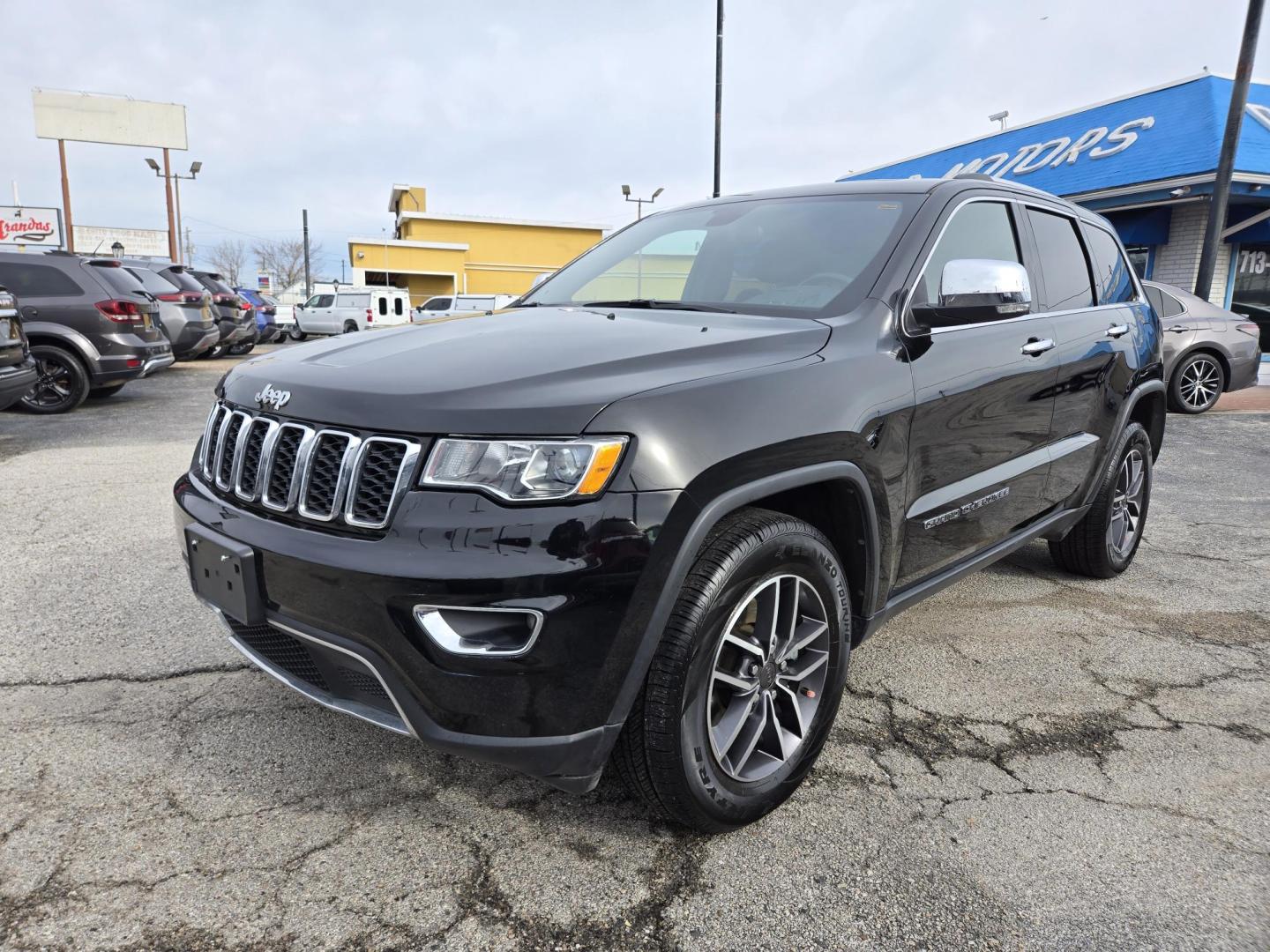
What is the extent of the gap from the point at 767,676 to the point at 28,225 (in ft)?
186

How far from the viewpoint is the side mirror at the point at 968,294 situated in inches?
105

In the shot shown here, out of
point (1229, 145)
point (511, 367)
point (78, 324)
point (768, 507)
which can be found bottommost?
point (768, 507)

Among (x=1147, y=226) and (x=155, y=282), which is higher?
(x=1147, y=226)

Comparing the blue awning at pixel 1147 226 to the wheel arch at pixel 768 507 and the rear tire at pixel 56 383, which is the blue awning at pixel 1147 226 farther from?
the rear tire at pixel 56 383

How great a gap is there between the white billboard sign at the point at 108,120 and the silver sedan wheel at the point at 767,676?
5351 centimetres

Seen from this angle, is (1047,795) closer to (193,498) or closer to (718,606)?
(718,606)

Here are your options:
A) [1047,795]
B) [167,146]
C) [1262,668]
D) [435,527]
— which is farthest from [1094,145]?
[167,146]

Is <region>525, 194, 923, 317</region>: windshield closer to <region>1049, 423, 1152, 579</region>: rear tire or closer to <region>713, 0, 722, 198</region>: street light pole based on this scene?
<region>1049, 423, 1152, 579</region>: rear tire

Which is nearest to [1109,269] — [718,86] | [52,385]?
[52,385]

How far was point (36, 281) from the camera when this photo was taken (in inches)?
384

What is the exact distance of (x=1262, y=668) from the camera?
11.3 feet

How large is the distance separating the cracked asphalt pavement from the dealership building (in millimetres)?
11472

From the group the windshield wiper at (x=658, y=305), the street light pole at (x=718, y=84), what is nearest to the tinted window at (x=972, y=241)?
the windshield wiper at (x=658, y=305)

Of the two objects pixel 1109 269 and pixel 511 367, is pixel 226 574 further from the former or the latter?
pixel 1109 269
